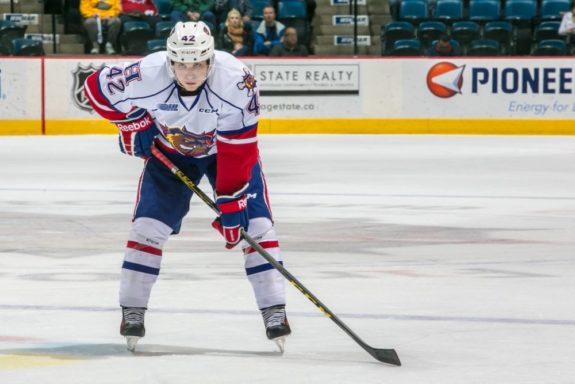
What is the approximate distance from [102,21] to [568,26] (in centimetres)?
667

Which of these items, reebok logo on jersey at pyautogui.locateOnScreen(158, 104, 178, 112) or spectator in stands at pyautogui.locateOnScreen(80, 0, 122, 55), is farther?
spectator in stands at pyautogui.locateOnScreen(80, 0, 122, 55)

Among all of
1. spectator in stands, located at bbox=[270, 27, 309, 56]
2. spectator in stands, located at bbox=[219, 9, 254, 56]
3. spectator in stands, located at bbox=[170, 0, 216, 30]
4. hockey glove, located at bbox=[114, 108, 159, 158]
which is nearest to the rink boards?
spectator in stands, located at bbox=[270, 27, 309, 56]

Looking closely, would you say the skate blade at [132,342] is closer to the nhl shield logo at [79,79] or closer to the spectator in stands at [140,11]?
the nhl shield logo at [79,79]

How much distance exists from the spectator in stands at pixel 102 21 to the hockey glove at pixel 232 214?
547 inches

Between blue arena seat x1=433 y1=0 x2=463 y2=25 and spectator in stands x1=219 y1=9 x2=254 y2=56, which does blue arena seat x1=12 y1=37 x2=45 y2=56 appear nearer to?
spectator in stands x1=219 y1=9 x2=254 y2=56

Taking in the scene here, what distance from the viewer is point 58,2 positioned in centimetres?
1984

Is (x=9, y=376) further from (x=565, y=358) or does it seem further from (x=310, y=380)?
(x=565, y=358)

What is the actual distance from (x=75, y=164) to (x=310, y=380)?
9543 mm

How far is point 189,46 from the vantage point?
4895 mm

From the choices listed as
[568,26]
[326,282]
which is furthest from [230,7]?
[326,282]

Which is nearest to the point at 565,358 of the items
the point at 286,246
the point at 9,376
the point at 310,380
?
the point at 310,380

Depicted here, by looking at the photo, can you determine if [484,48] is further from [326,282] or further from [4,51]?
[326,282]

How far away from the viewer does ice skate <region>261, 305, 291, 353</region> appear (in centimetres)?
508

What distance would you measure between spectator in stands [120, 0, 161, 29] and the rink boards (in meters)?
1.15
